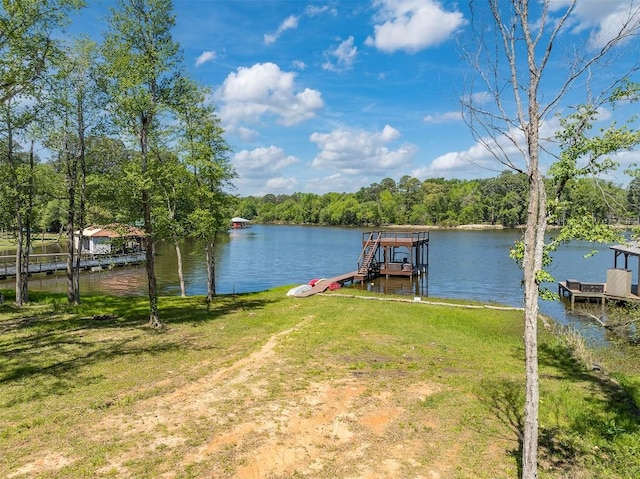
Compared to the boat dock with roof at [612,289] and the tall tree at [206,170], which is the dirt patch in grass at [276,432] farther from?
the boat dock with roof at [612,289]

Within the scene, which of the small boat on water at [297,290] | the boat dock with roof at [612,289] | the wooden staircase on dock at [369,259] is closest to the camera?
the small boat on water at [297,290]

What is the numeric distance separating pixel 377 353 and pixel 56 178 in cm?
1924

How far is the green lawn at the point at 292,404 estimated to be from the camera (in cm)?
702

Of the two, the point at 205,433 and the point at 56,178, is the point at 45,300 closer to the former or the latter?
the point at 56,178

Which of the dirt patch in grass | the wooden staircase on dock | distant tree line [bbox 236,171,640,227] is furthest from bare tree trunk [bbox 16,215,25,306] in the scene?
distant tree line [bbox 236,171,640,227]

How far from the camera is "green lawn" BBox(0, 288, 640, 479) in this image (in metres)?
7.02

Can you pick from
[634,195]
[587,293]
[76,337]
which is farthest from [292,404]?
[587,293]

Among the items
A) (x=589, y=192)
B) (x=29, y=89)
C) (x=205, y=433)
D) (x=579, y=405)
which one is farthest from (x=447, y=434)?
(x=29, y=89)

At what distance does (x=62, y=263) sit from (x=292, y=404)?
1739 inches

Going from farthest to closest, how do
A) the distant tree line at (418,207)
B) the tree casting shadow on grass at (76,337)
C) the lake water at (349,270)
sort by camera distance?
the distant tree line at (418,207)
the lake water at (349,270)
the tree casting shadow on grass at (76,337)

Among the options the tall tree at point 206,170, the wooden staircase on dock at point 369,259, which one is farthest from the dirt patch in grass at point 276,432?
the wooden staircase on dock at point 369,259

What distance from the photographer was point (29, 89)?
1209 cm

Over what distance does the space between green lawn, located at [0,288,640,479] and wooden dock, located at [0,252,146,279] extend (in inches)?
1093

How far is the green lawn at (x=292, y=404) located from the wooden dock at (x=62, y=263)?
27772mm
